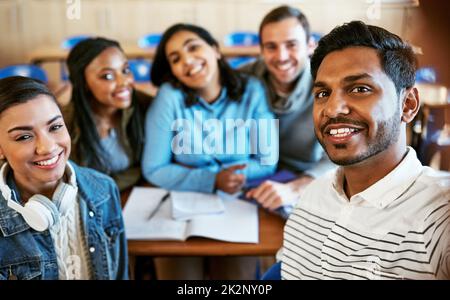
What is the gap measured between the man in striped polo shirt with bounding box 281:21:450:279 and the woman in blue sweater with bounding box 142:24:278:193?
38 cm

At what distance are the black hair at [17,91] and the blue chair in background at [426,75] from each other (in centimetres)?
75

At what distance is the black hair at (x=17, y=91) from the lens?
3.03ft

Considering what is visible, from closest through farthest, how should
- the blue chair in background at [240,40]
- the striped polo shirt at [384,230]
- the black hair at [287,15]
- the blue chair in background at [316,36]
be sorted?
the striped polo shirt at [384,230]
the blue chair in background at [316,36]
the black hair at [287,15]
the blue chair in background at [240,40]

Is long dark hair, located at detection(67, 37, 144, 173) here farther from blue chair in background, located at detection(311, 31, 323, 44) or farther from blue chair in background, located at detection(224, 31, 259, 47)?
blue chair in background, located at detection(224, 31, 259, 47)

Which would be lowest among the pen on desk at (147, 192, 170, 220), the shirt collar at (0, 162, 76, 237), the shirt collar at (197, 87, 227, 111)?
the pen on desk at (147, 192, 170, 220)

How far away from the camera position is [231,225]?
1.31 m

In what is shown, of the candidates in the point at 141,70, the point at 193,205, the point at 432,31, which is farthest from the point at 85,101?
the point at 432,31

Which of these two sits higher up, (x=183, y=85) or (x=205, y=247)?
(x=183, y=85)

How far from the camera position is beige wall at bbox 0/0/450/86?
0.96m

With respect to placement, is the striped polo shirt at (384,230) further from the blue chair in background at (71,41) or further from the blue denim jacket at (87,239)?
the blue chair in background at (71,41)

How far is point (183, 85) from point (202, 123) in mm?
178

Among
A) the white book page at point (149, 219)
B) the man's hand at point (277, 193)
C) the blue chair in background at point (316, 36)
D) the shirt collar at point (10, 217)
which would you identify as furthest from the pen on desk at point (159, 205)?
the blue chair in background at point (316, 36)

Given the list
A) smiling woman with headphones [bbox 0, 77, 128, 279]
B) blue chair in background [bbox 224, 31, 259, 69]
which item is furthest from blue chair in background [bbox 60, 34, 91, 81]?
blue chair in background [bbox 224, 31, 259, 69]

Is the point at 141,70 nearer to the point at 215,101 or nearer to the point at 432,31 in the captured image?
the point at 215,101
